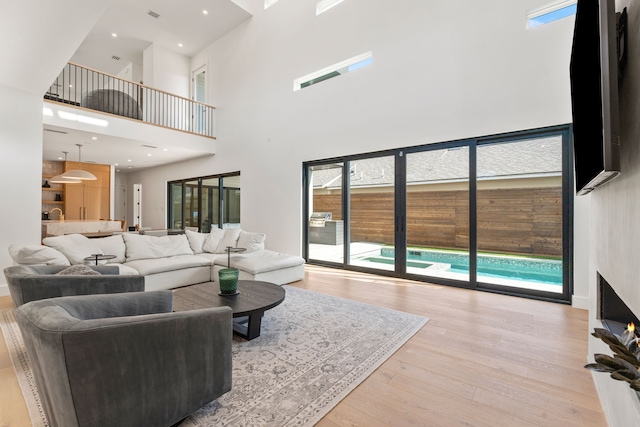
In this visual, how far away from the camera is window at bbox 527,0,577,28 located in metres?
3.81

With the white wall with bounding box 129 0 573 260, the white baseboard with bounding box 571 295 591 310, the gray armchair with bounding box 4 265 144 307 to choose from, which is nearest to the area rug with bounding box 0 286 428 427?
the gray armchair with bounding box 4 265 144 307

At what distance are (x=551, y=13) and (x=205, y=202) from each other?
8693 millimetres

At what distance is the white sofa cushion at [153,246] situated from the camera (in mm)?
4645

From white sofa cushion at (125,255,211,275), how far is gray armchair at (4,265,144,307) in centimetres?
143

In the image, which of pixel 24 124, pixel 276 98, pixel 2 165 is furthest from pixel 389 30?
pixel 2 165

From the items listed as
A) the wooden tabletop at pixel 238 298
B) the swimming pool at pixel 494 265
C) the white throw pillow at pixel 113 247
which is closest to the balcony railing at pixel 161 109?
the white throw pillow at pixel 113 247

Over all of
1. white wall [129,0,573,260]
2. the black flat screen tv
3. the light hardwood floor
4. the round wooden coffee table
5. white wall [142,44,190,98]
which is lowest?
the light hardwood floor

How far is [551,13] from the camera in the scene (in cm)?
393

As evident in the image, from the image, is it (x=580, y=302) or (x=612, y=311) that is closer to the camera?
(x=612, y=311)

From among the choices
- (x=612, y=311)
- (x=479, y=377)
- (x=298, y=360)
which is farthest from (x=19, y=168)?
→ (x=612, y=311)

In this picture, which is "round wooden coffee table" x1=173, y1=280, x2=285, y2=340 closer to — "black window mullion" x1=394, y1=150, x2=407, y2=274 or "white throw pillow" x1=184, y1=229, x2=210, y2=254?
"white throw pillow" x1=184, y1=229, x2=210, y2=254

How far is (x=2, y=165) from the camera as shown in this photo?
431 centimetres

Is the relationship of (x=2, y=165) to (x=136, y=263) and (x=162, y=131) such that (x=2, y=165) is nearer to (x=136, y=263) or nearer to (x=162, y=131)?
(x=136, y=263)

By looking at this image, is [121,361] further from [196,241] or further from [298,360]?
[196,241]
